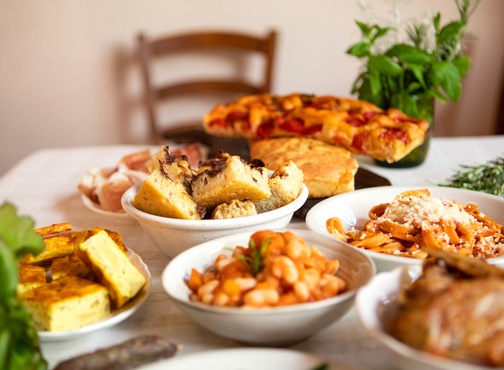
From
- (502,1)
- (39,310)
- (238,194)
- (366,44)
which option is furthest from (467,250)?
(502,1)

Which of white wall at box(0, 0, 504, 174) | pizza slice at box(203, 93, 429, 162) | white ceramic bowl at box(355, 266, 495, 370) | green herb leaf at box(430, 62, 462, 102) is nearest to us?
white ceramic bowl at box(355, 266, 495, 370)

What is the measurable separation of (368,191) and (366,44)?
2.96 feet

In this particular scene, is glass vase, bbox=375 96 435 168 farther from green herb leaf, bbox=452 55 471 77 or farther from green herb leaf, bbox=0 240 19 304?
green herb leaf, bbox=0 240 19 304

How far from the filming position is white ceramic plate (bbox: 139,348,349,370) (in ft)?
2.84

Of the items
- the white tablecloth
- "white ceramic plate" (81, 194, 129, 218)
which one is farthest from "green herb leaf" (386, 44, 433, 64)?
"white ceramic plate" (81, 194, 129, 218)

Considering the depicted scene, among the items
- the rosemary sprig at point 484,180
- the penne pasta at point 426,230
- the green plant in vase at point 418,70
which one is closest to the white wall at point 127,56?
the green plant in vase at point 418,70

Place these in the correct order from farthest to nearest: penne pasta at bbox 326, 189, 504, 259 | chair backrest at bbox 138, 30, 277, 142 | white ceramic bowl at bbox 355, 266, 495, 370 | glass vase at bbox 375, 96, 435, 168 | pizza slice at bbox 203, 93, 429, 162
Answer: chair backrest at bbox 138, 30, 277, 142
glass vase at bbox 375, 96, 435, 168
pizza slice at bbox 203, 93, 429, 162
penne pasta at bbox 326, 189, 504, 259
white ceramic bowl at bbox 355, 266, 495, 370

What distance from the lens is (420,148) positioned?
2246mm

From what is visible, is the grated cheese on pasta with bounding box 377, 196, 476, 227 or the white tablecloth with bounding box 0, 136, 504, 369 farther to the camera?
the grated cheese on pasta with bounding box 377, 196, 476, 227

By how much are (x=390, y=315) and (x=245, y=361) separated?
244 millimetres

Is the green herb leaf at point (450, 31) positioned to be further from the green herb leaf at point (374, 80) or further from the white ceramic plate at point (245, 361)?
the white ceramic plate at point (245, 361)

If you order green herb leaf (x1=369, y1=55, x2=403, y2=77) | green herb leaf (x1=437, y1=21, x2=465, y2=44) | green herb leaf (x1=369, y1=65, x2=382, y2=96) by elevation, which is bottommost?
green herb leaf (x1=369, y1=65, x2=382, y2=96)

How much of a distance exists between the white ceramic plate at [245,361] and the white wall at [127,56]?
10.8ft

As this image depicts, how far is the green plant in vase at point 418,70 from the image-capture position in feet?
7.11
